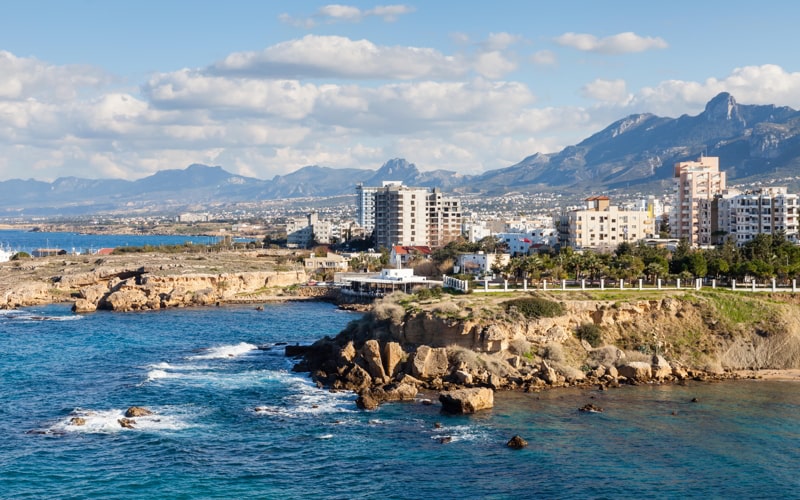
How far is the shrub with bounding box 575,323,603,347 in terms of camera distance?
59.8 m

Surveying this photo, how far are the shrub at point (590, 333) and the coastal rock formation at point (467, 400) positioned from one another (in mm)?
14054

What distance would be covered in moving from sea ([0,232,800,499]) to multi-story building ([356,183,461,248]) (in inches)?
4002

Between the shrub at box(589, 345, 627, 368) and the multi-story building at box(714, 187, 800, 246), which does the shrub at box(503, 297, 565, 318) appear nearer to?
the shrub at box(589, 345, 627, 368)

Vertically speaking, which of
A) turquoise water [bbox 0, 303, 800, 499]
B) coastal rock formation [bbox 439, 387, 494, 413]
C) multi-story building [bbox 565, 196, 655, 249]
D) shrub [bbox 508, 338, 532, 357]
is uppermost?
multi-story building [bbox 565, 196, 655, 249]

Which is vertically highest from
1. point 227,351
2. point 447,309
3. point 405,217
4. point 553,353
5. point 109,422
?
point 405,217

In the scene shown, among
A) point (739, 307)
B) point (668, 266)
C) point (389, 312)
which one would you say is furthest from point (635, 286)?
point (389, 312)

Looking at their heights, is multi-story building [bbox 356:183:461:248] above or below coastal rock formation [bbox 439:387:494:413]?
above

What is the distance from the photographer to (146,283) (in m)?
106

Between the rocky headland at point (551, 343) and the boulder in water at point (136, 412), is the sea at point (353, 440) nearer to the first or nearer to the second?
the boulder in water at point (136, 412)

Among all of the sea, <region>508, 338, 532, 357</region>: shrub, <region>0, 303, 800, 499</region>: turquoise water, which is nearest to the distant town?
<region>508, 338, 532, 357</region>: shrub

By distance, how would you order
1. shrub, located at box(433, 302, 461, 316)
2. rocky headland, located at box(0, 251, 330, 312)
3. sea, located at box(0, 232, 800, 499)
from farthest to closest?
1. rocky headland, located at box(0, 251, 330, 312)
2. shrub, located at box(433, 302, 461, 316)
3. sea, located at box(0, 232, 800, 499)

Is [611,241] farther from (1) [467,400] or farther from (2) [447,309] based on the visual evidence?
(1) [467,400]

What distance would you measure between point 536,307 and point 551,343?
3009 millimetres

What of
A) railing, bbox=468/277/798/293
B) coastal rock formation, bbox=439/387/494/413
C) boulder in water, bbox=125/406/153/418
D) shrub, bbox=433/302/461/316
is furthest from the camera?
railing, bbox=468/277/798/293
